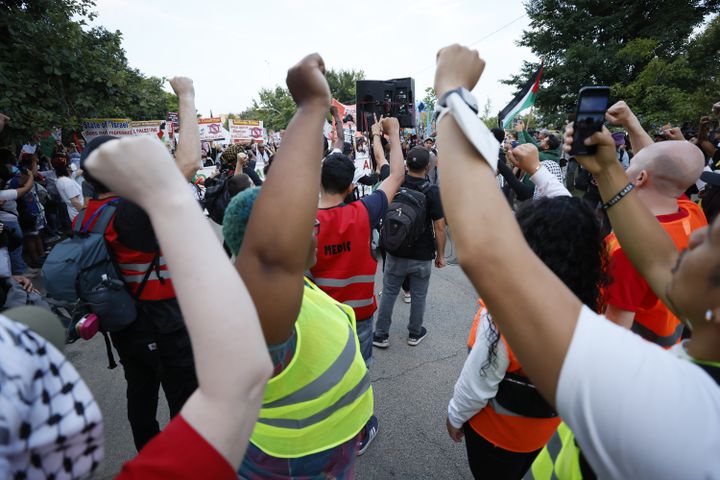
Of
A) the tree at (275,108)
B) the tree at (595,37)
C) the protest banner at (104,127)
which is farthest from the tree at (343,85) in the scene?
the protest banner at (104,127)

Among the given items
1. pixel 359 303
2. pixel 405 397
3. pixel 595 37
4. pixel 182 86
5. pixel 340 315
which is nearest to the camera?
pixel 340 315

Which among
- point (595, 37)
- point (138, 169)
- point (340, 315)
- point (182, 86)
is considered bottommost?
point (340, 315)

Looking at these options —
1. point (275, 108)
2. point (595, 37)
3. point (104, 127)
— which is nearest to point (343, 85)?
point (275, 108)

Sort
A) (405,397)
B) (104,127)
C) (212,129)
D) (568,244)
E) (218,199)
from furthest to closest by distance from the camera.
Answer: (212,129), (104,127), (218,199), (405,397), (568,244)

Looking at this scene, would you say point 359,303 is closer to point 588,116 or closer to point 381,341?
point 381,341

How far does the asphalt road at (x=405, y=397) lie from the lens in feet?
8.41

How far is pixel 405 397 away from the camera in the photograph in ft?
10.5

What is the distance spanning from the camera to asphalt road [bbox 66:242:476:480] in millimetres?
2562

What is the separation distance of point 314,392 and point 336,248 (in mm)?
1211

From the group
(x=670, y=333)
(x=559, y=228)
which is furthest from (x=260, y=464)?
(x=670, y=333)

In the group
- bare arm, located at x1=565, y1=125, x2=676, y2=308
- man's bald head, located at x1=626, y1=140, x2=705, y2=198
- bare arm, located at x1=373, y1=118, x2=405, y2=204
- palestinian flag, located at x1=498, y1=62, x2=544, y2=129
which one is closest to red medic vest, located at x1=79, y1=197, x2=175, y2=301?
bare arm, located at x1=373, y1=118, x2=405, y2=204

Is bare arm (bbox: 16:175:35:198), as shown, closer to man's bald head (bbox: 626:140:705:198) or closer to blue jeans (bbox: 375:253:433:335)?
blue jeans (bbox: 375:253:433:335)

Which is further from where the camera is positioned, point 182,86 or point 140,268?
point 140,268

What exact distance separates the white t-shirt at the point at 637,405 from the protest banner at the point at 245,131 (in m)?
19.7
